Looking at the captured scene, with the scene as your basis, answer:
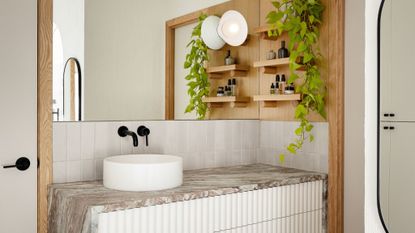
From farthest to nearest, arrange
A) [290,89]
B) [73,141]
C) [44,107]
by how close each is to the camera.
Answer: [290,89]
[73,141]
[44,107]

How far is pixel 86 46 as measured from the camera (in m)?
2.07

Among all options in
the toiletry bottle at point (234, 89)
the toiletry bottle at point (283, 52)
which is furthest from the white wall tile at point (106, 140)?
the toiletry bottle at point (283, 52)

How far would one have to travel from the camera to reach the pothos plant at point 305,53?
7.55 feet

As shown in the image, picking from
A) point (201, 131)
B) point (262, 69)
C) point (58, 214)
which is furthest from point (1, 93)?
point (262, 69)

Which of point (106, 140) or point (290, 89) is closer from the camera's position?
point (106, 140)

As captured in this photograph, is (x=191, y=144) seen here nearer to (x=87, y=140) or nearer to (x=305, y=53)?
(x=87, y=140)

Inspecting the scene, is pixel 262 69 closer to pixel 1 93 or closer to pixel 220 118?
pixel 220 118

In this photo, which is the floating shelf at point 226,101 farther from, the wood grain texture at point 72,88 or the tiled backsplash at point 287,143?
the wood grain texture at point 72,88

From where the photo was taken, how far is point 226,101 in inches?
105

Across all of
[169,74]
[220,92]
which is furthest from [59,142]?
[220,92]

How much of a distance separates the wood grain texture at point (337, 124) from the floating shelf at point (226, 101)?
65cm

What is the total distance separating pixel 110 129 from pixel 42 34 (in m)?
0.60

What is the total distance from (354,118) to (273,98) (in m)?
0.54

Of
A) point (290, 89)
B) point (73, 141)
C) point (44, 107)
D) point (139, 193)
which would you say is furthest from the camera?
point (290, 89)
